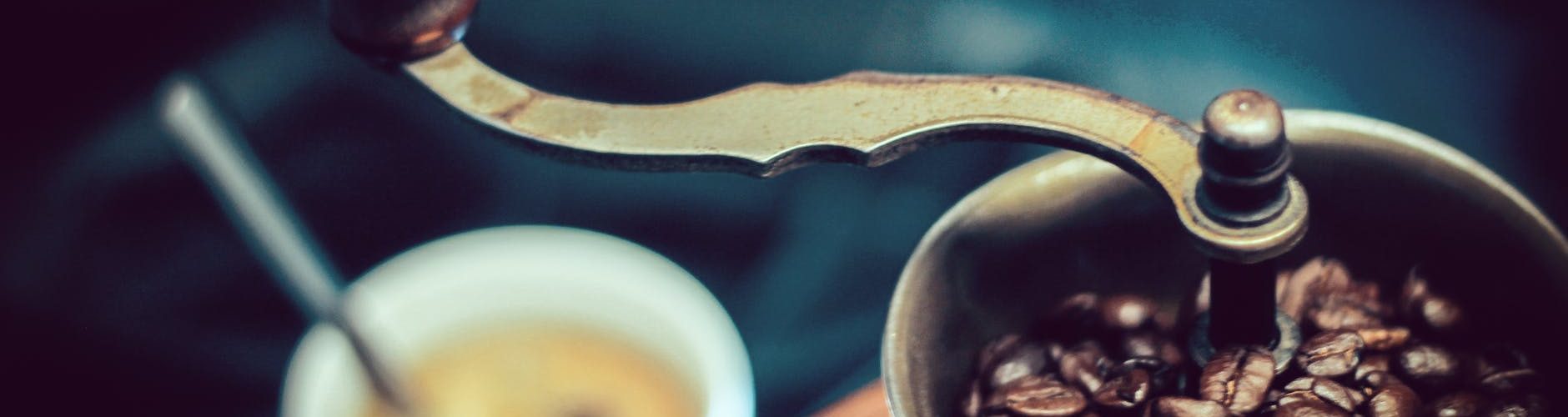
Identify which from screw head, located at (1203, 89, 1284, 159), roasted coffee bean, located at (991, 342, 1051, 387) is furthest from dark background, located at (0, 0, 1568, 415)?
screw head, located at (1203, 89, 1284, 159)

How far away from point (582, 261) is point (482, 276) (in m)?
0.05

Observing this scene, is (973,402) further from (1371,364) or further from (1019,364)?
(1371,364)

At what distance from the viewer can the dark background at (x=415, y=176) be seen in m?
0.74

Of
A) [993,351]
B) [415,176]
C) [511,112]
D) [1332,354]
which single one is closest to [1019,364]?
[993,351]

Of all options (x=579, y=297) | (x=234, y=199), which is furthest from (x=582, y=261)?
(x=234, y=199)

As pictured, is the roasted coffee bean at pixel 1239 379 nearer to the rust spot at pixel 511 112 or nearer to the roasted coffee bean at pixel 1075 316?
the roasted coffee bean at pixel 1075 316

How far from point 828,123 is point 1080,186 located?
0.48 feet

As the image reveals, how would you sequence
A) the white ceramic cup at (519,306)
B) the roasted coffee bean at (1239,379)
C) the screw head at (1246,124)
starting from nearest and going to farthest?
1. the screw head at (1246,124)
2. the roasted coffee bean at (1239,379)
3. the white ceramic cup at (519,306)

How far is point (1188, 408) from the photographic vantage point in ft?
1.59

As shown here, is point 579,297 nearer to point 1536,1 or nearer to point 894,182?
point 894,182

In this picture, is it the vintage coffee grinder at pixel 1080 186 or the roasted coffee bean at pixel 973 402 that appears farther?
the roasted coffee bean at pixel 973 402

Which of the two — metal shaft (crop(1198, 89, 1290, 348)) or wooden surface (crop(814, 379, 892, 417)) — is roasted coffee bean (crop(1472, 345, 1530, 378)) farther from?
wooden surface (crop(814, 379, 892, 417))

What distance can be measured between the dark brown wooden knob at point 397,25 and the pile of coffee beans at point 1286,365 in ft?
0.84

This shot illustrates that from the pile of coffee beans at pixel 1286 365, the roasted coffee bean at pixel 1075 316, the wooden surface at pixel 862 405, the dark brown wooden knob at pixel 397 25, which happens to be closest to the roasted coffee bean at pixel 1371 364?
the pile of coffee beans at pixel 1286 365
